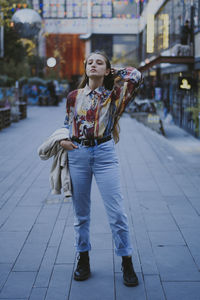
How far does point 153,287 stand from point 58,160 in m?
1.25

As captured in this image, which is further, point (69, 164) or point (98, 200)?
point (98, 200)

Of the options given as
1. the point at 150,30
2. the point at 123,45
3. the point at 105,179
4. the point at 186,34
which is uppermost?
the point at 123,45

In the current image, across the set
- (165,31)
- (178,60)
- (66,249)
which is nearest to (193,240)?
(66,249)

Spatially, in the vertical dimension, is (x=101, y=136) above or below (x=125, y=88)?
below

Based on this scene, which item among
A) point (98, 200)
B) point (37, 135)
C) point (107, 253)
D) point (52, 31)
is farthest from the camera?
point (52, 31)

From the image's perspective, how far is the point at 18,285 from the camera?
351cm

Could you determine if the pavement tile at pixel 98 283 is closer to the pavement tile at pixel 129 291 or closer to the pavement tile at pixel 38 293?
the pavement tile at pixel 129 291

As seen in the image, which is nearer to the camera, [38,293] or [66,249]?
[38,293]

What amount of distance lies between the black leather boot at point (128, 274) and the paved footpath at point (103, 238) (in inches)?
2.3

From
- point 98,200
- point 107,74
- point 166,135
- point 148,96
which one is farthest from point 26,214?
point 148,96

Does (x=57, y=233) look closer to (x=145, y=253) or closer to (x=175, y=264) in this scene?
(x=145, y=253)

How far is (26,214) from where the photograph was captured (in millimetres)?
5562

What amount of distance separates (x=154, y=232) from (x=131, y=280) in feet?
4.56

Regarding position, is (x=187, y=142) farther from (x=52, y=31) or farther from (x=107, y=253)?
(x=52, y=31)
